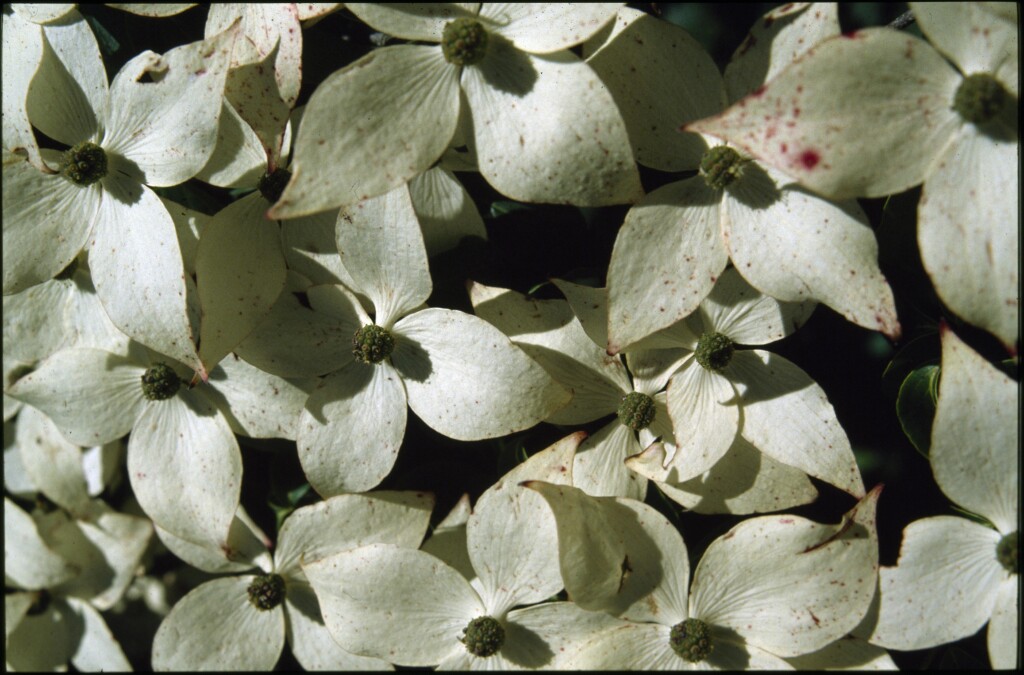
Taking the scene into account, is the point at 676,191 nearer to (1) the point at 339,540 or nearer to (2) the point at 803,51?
(2) the point at 803,51

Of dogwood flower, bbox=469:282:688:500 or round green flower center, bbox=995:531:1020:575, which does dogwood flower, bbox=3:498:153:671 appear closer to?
dogwood flower, bbox=469:282:688:500

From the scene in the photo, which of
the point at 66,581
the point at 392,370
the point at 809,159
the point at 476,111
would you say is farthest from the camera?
the point at 66,581

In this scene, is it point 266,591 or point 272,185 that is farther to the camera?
point 266,591

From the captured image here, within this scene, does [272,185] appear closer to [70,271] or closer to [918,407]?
[70,271]

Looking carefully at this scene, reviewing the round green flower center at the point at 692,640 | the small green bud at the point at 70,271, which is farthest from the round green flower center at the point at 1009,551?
the small green bud at the point at 70,271

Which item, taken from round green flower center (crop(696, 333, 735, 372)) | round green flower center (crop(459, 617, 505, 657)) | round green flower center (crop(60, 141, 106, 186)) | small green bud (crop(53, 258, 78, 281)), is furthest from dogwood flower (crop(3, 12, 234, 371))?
round green flower center (crop(696, 333, 735, 372))

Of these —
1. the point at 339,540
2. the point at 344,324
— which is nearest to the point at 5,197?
A: the point at 344,324

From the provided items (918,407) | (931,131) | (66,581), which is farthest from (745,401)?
(66,581)
